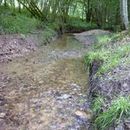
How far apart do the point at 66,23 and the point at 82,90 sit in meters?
14.8

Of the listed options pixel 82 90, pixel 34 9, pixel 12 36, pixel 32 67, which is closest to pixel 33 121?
pixel 82 90

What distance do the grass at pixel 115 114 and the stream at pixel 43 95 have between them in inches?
18.3

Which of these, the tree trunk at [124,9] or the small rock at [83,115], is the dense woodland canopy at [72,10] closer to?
the tree trunk at [124,9]

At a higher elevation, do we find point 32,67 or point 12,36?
point 12,36

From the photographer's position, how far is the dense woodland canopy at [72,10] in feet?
55.0

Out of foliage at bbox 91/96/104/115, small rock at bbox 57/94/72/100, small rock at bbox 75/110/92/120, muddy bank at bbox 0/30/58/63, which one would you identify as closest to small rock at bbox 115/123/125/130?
foliage at bbox 91/96/104/115

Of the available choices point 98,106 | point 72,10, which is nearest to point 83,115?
point 98,106

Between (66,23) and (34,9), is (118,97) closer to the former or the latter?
(34,9)

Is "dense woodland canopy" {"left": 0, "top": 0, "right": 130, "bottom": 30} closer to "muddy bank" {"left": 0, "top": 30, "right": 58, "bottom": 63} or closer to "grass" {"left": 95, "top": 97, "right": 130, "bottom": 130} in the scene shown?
"muddy bank" {"left": 0, "top": 30, "right": 58, "bottom": 63}

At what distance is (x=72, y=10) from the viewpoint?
26.4 m

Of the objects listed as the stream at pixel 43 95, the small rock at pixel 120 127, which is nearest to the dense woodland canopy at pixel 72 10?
the stream at pixel 43 95

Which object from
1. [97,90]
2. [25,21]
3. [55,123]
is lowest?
[55,123]

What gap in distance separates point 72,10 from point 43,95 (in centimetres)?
2138

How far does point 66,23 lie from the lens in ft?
67.0
